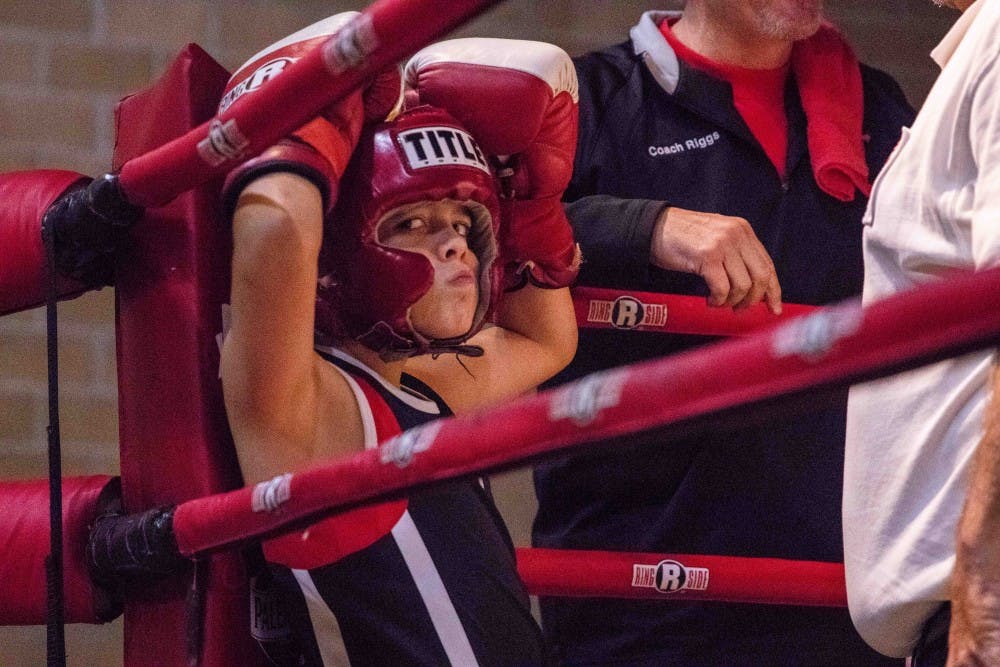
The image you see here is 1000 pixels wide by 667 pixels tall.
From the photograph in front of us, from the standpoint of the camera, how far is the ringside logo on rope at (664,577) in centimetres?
115

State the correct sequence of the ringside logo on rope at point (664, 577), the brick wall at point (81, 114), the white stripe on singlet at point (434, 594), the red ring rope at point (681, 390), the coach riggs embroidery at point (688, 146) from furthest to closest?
the brick wall at point (81, 114), the coach riggs embroidery at point (688, 146), the ringside logo on rope at point (664, 577), the white stripe on singlet at point (434, 594), the red ring rope at point (681, 390)

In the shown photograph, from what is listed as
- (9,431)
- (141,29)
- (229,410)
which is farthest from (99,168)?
(229,410)

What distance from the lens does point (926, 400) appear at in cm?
87

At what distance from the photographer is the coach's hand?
115 cm

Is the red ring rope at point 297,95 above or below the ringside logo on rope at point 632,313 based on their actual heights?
above

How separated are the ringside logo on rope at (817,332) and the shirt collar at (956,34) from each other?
530 millimetres

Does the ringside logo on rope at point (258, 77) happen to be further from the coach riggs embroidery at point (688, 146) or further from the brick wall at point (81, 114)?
the brick wall at point (81, 114)

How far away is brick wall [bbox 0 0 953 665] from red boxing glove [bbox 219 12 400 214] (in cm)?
104

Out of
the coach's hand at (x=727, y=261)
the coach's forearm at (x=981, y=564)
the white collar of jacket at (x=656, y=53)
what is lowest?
the coach's hand at (x=727, y=261)

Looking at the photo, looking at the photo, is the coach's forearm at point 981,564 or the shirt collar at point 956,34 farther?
the shirt collar at point 956,34

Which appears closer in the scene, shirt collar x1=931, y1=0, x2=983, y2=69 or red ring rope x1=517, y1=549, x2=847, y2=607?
shirt collar x1=931, y1=0, x2=983, y2=69

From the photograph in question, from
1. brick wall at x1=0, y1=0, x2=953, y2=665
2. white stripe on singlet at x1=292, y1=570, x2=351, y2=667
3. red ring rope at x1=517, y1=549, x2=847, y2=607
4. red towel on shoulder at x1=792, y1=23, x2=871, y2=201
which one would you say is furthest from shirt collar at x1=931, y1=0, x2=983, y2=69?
brick wall at x1=0, y1=0, x2=953, y2=665

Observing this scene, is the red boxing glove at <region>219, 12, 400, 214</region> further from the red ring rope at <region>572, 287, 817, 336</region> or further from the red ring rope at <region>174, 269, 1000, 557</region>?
the red ring rope at <region>572, 287, 817, 336</region>

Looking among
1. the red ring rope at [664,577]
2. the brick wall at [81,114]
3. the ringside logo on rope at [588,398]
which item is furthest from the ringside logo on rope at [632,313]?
the brick wall at [81,114]
